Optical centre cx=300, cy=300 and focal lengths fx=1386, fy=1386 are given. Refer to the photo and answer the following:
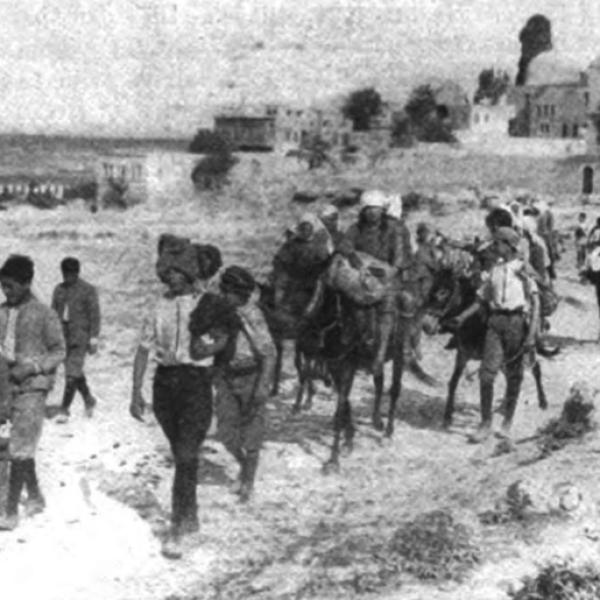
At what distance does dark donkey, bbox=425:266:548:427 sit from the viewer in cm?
1224

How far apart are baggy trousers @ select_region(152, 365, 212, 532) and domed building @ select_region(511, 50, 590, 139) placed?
7964cm

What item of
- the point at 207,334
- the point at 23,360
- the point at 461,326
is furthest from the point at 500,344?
the point at 23,360

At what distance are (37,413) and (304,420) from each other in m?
4.44

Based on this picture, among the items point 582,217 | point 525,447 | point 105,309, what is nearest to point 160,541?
point 525,447

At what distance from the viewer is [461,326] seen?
12242 mm

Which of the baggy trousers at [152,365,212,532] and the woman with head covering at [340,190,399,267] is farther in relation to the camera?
the woman with head covering at [340,190,399,267]

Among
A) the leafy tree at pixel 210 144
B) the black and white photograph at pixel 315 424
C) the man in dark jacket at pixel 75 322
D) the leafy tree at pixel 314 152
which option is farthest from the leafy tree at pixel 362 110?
the man in dark jacket at pixel 75 322

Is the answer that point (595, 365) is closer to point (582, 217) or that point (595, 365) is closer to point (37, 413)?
point (37, 413)

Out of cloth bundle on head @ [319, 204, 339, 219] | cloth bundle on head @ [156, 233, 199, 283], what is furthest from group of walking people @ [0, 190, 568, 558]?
cloth bundle on head @ [319, 204, 339, 219]

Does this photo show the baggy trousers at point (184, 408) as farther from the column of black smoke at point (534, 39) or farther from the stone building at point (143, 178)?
the column of black smoke at point (534, 39)

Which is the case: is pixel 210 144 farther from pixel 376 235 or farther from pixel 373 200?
pixel 373 200

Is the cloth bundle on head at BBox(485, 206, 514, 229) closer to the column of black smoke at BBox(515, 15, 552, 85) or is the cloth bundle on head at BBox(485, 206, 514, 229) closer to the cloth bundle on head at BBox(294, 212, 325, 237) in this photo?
the cloth bundle on head at BBox(294, 212, 325, 237)

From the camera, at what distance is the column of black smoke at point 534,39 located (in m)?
103

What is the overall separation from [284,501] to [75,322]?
3.59 metres
